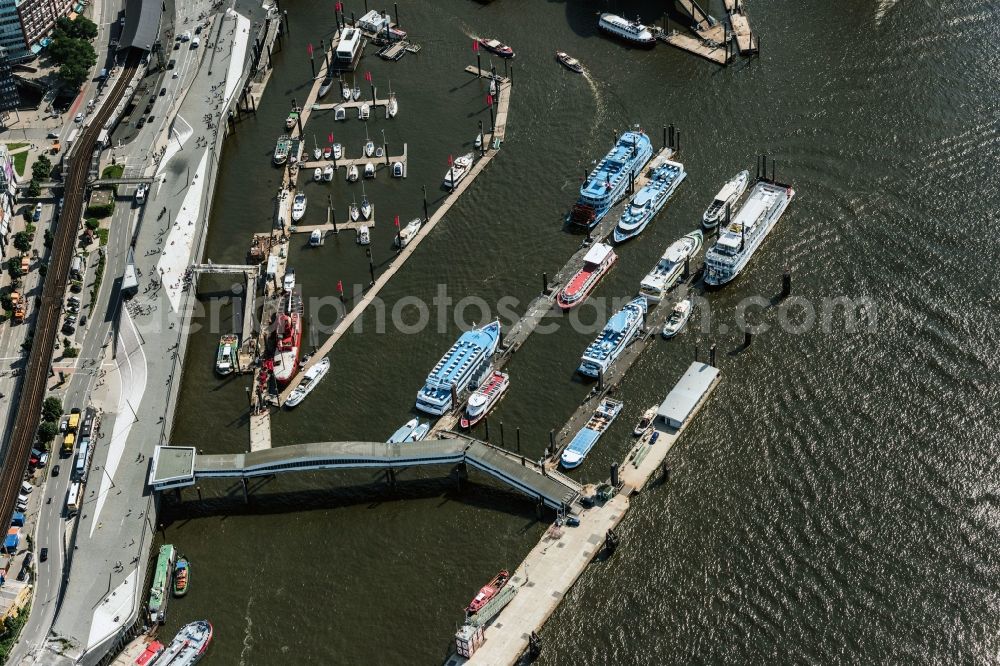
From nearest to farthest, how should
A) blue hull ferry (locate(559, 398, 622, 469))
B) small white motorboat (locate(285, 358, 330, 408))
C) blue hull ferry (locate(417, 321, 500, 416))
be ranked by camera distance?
blue hull ferry (locate(559, 398, 622, 469)) → blue hull ferry (locate(417, 321, 500, 416)) → small white motorboat (locate(285, 358, 330, 408))

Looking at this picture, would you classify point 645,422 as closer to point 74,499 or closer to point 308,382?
point 308,382

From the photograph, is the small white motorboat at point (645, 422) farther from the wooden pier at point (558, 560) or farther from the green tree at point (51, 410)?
A: the green tree at point (51, 410)

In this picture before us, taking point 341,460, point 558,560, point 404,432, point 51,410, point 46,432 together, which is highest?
point 51,410

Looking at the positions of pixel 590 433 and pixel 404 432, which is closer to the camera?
pixel 590 433

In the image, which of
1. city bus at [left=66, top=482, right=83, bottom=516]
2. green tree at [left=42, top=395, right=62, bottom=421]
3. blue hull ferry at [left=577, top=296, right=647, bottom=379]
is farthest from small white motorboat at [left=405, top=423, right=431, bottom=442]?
green tree at [left=42, top=395, right=62, bottom=421]

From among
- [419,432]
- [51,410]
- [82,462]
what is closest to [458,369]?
[419,432]

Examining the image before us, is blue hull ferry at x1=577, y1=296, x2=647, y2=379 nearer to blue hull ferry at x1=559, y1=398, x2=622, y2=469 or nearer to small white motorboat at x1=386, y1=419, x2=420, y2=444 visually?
blue hull ferry at x1=559, y1=398, x2=622, y2=469
